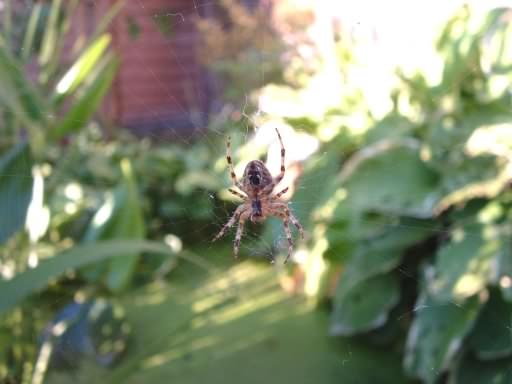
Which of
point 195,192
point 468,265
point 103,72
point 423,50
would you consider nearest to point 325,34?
point 423,50

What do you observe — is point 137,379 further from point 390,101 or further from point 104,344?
point 390,101

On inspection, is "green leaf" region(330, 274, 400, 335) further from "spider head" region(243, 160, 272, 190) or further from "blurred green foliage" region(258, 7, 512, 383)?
"spider head" region(243, 160, 272, 190)

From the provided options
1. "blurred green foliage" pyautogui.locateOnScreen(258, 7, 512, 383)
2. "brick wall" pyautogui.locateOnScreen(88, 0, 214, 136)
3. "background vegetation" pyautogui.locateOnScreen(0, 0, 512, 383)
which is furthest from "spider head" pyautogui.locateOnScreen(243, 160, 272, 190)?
"brick wall" pyautogui.locateOnScreen(88, 0, 214, 136)

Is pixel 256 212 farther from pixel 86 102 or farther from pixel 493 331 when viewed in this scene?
pixel 493 331

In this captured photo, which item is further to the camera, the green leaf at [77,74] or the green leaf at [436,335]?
the green leaf at [77,74]

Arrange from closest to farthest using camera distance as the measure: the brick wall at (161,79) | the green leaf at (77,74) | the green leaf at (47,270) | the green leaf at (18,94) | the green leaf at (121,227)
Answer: the green leaf at (47,270) → the green leaf at (18,94) → the green leaf at (77,74) → the green leaf at (121,227) → the brick wall at (161,79)

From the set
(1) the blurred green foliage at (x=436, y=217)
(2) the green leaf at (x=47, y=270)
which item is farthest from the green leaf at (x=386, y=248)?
(2) the green leaf at (x=47, y=270)

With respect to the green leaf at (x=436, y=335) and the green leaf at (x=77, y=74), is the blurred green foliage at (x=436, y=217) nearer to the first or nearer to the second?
the green leaf at (x=436, y=335)
